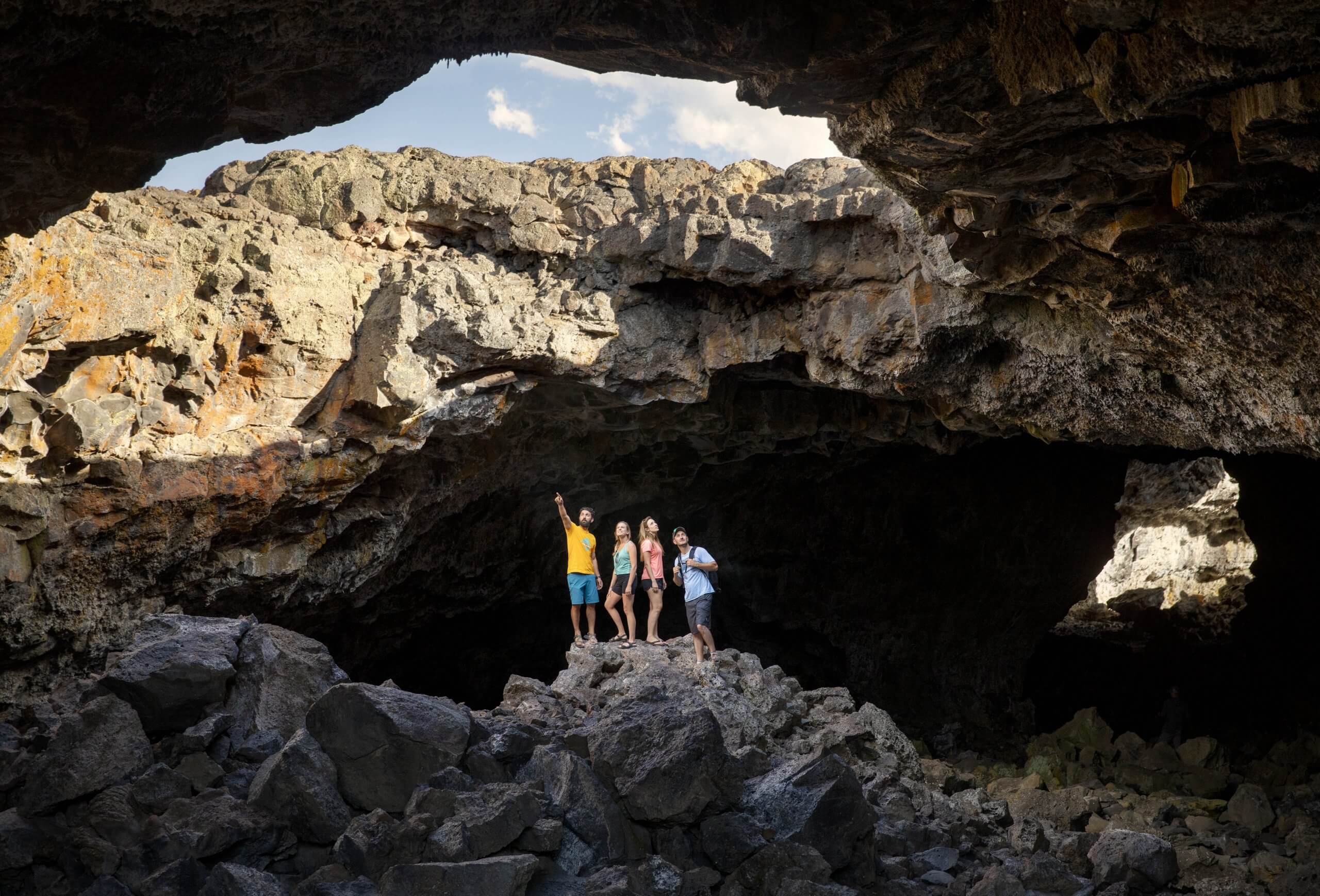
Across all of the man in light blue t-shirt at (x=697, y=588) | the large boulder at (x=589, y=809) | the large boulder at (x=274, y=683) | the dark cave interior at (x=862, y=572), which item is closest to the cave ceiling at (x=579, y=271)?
the dark cave interior at (x=862, y=572)

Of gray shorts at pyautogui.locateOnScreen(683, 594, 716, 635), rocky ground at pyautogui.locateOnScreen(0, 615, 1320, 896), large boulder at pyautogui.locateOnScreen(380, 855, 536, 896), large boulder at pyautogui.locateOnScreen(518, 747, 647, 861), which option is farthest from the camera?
gray shorts at pyautogui.locateOnScreen(683, 594, 716, 635)

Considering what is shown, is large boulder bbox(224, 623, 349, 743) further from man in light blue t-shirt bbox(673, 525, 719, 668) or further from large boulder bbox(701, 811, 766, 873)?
man in light blue t-shirt bbox(673, 525, 719, 668)

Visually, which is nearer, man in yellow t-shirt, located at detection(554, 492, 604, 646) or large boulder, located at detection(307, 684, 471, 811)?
large boulder, located at detection(307, 684, 471, 811)

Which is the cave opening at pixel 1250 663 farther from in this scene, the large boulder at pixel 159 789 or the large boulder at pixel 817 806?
the large boulder at pixel 159 789

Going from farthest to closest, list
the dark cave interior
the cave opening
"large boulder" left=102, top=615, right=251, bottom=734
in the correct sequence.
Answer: the cave opening < the dark cave interior < "large boulder" left=102, top=615, right=251, bottom=734

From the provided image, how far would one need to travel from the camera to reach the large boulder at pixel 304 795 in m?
4.57

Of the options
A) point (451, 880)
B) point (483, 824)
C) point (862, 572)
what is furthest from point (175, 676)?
point (862, 572)

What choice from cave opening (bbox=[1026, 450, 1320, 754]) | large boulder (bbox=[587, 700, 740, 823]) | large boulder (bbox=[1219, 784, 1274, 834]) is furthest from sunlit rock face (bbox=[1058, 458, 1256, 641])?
large boulder (bbox=[587, 700, 740, 823])

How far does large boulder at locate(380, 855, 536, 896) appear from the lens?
13.6 feet

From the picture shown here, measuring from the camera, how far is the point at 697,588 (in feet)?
25.3

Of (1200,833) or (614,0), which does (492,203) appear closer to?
(614,0)

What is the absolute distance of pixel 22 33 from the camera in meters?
2.93

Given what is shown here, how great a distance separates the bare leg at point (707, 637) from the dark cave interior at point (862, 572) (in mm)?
3142

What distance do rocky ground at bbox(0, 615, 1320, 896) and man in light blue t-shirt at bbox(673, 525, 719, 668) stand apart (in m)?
0.84
